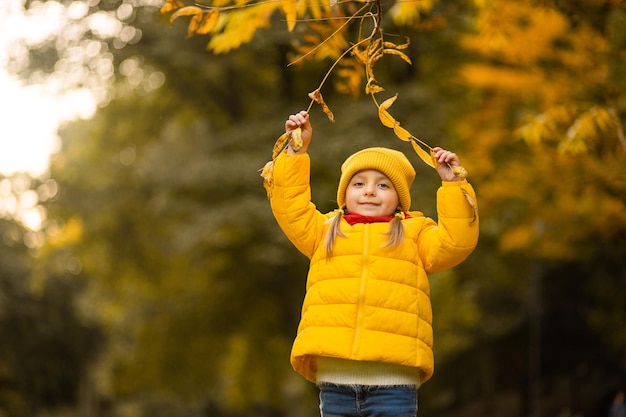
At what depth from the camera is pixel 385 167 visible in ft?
12.0

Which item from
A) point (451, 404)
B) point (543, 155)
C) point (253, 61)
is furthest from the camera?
point (451, 404)

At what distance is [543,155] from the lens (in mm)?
12141

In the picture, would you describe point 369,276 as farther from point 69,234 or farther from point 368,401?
point 69,234

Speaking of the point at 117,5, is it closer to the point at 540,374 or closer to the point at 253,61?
the point at 253,61

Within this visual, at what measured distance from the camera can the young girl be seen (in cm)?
346

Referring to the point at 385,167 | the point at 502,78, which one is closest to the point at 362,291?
the point at 385,167

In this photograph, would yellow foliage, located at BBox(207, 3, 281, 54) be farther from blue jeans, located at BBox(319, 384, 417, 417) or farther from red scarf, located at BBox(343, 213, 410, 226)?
blue jeans, located at BBox(319, 384, 417, 417)

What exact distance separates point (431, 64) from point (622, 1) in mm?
12129

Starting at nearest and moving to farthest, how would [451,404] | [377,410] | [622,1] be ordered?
1. [377,410]
2. [622,1]
3. [451,404]

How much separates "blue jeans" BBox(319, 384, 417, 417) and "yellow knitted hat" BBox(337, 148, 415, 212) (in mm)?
721

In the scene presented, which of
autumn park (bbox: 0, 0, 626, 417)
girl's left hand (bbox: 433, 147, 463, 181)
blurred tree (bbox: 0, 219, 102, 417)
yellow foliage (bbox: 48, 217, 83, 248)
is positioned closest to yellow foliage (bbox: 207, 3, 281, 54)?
girl's left hand (bbox: 433, 147, 463, 181)

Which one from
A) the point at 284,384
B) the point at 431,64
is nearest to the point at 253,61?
the point at 431,64

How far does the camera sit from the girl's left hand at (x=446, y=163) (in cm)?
349

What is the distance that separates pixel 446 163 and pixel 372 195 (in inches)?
13.1
